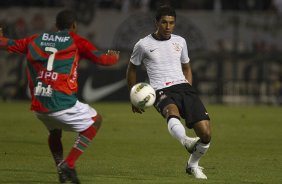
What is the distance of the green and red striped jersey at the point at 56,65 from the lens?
8.70m

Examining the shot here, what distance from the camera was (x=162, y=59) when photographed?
35.1ft

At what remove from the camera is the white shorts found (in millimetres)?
8719

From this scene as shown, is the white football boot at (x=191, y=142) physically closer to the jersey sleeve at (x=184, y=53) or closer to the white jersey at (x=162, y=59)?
the white jersey at (x=162, y=59)

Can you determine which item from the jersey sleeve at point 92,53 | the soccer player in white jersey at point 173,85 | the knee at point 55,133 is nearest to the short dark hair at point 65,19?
the jersey sleeve at point 92,53

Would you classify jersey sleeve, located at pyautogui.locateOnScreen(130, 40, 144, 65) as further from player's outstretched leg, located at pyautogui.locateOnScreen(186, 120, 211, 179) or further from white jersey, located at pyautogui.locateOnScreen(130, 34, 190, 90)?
player's outstretched leg, located at pyautogui.locateOnScreen(186, 120, 211, 179)

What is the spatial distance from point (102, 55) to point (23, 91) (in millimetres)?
20450

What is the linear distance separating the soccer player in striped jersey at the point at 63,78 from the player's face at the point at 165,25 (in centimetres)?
186

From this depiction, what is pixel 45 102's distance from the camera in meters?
8.70

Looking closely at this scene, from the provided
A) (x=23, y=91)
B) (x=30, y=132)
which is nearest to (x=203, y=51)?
(x=23, y=91)

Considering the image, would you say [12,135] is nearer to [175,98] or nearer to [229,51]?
[175,98]

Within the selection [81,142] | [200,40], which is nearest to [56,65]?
[81,142]

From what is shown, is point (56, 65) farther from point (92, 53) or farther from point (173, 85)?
point (173, 85)

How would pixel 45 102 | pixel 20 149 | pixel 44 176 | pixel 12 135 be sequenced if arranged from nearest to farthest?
1. pixel 45 102
2. pixel 44 176
3. pixel 20 149
4. pixel 12 135

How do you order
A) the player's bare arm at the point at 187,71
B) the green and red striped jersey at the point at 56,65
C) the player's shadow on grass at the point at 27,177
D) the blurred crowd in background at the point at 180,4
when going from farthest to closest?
1. the blurred crowd in background at the point at 180,4
2. the player's bare arm at the point at 187,71
3. the player's shadow on grass at the point at 27,177
4. the green and red striped jersey at the point at 56,65
